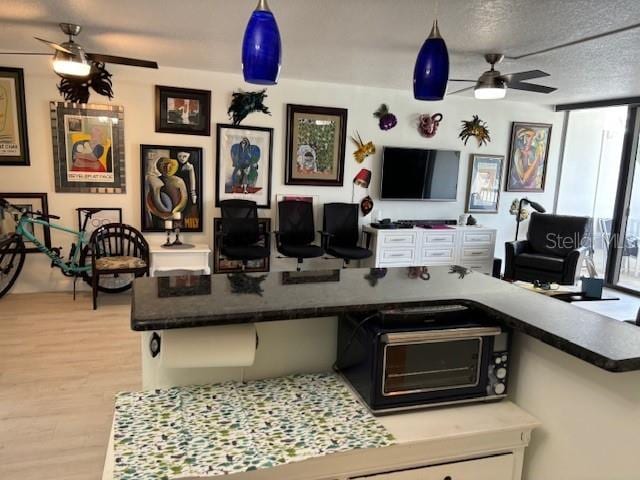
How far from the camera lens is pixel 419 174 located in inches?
230

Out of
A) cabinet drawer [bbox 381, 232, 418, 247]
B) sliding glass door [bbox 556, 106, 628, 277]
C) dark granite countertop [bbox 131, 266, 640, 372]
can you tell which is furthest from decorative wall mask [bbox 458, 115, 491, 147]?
dark granite countertop [bbox 131, 266, 640, 372]

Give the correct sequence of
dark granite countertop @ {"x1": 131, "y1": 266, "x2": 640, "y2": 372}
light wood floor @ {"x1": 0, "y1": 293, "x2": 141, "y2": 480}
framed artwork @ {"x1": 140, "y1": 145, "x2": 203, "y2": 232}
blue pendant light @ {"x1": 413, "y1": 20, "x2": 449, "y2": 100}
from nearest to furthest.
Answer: dark granite countertop @ {"x1": 131, "y1": 266, "x2": 640, "y2": 372} < blue pendant light @ {"x1": 413, "y1": 20, "x2": 449, "y2": 100} < light wood floor @ {"x1": 0, "y1": 293, "x2": 141, "y2": 480} < framed artwork @ {"x1": 140, "y1": 145, "x2": 203, "y2": 232}

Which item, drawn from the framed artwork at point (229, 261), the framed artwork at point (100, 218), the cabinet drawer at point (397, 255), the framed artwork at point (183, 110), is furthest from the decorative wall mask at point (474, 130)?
the framed artwork at point (100, 218)

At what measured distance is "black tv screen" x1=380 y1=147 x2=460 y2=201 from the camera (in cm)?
570

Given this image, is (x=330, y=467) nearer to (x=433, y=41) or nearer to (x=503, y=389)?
(x=503, y=389)

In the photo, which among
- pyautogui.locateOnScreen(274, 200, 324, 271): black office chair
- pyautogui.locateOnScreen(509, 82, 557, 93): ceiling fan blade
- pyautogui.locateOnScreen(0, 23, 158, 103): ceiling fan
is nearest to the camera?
pyautogui.locateOnScreen(0, 23, 158, 103): ceiling fan

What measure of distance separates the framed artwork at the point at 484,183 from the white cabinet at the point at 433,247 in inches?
21.3

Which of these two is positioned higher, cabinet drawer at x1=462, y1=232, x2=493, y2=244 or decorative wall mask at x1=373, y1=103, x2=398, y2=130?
decorative wall mask at x1=373, y1=103, x2=398, y2=130

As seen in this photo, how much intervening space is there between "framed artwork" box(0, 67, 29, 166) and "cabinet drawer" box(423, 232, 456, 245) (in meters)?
4.33

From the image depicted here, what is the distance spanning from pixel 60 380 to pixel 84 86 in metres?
2.75

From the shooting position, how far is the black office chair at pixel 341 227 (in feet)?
17.4

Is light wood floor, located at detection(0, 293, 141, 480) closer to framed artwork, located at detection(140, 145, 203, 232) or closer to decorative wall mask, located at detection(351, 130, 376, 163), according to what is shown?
framed artwork, located at detection(140, 145, 203, 232)

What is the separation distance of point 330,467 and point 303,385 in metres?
0.38

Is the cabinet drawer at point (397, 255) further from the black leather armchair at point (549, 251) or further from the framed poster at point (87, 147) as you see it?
the framed poster at point (87, 147)
